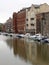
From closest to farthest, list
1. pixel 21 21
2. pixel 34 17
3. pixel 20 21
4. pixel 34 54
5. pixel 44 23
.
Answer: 1. pixel 34 54
2. pixel 44 23
3. pixel 34 17
4. pixel 21 21
5. pixel 20 21

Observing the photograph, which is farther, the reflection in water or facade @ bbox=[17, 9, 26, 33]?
facade @ bbox=[17, 9, 26, 33]

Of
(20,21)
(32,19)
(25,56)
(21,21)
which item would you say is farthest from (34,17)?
(25,56)

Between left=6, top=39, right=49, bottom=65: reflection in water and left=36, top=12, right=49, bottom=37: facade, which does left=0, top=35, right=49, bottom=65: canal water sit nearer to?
left=6, top=39, right=49, bottom=65: reflection in water

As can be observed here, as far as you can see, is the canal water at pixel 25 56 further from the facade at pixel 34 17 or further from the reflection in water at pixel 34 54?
the facade at pixel 34 17

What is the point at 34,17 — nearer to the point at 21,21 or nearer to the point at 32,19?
the point at 32,19

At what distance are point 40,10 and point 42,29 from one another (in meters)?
9.89

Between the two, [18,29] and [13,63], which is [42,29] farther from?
[13,63]

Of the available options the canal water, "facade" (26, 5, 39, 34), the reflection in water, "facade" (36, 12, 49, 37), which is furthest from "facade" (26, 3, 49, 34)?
the canal water

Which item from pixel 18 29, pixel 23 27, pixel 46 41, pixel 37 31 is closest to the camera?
pixel 46 41

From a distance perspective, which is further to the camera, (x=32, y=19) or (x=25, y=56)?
(x=32, y=19)

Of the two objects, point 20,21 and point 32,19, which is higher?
point 32,19

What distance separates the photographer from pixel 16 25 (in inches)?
3927

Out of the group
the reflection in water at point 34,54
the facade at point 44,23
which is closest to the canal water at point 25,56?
the reflection in water at point 34,54

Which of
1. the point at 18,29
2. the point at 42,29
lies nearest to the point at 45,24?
the point at 42,29
